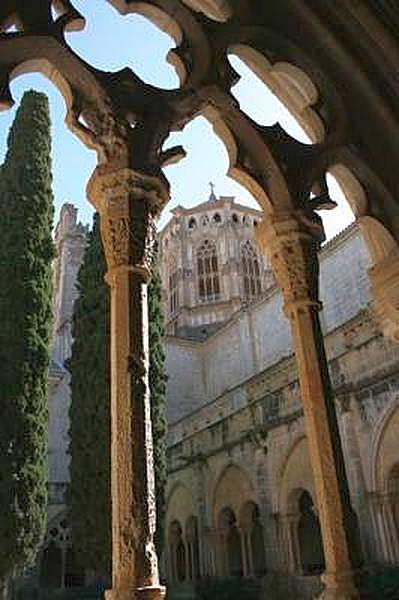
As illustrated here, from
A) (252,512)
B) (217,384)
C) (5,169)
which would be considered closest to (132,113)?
(5,169)

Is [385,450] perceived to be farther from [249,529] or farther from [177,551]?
[177,551]

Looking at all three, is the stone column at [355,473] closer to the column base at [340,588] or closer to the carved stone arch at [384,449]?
the carved stone arch at [384,449]

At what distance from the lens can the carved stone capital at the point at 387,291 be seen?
360cm

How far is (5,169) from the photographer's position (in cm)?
1199

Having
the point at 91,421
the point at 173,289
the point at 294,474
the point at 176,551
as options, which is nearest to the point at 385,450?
the point at 294,474

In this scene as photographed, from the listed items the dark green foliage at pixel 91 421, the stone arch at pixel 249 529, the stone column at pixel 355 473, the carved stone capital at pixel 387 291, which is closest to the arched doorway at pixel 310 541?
the stone arch at pixel 249 529

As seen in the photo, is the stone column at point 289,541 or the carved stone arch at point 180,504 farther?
the carved stone arch at point 180,504

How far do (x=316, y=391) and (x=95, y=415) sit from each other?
848 centimetres

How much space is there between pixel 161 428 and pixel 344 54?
28.8 feet

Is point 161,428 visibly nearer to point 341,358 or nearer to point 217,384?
point 341,358

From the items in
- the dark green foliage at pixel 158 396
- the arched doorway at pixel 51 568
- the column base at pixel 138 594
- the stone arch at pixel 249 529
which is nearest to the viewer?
the column base at pixel 138 594

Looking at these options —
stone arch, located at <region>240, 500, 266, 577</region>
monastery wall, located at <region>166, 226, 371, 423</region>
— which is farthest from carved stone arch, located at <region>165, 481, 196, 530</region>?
monastery wall, located at <region>166, 226, 371, 423</region>

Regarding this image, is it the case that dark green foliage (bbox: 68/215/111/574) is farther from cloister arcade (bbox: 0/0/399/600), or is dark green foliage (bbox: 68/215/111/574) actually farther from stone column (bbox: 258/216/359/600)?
stone column (bbox: 258/216/359/600)

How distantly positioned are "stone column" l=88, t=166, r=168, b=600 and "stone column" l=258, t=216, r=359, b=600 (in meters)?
0.79
